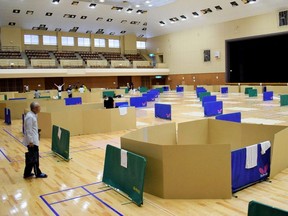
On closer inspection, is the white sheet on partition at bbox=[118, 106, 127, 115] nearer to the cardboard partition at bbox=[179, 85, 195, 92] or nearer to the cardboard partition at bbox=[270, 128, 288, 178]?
the cardboard partition at bbox=[270, 128, 288, 178]

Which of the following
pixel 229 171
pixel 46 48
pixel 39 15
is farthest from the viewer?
pixel 46 48

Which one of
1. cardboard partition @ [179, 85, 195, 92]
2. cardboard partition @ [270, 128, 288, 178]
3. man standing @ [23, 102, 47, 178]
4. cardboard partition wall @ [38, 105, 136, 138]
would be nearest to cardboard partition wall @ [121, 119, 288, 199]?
cardboard partition @ [270, 128, 288, 178]

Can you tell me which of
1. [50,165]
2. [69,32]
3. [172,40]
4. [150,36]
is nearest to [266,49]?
[172,40]

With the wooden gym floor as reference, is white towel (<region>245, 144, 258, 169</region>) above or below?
above

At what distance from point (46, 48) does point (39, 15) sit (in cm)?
725

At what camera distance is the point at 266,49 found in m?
32.5

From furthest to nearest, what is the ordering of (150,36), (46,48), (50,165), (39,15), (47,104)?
(150,36) → (46,48) → (39,15) → (47,104) → (50,165)

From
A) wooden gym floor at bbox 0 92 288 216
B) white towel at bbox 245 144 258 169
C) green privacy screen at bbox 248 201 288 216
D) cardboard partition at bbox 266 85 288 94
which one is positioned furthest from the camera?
cardboard partition at bbox 266 85 288 94

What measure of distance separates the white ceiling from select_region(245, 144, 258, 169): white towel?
74.0ft

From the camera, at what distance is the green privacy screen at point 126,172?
5.18 meters

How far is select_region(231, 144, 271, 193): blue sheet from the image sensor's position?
564 cm

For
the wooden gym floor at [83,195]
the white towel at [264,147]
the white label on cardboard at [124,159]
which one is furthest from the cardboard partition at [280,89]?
the white label on cardboard at [124,159]

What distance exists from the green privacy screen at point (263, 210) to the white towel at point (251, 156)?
275cm

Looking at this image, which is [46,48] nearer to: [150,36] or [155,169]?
[150,36]
